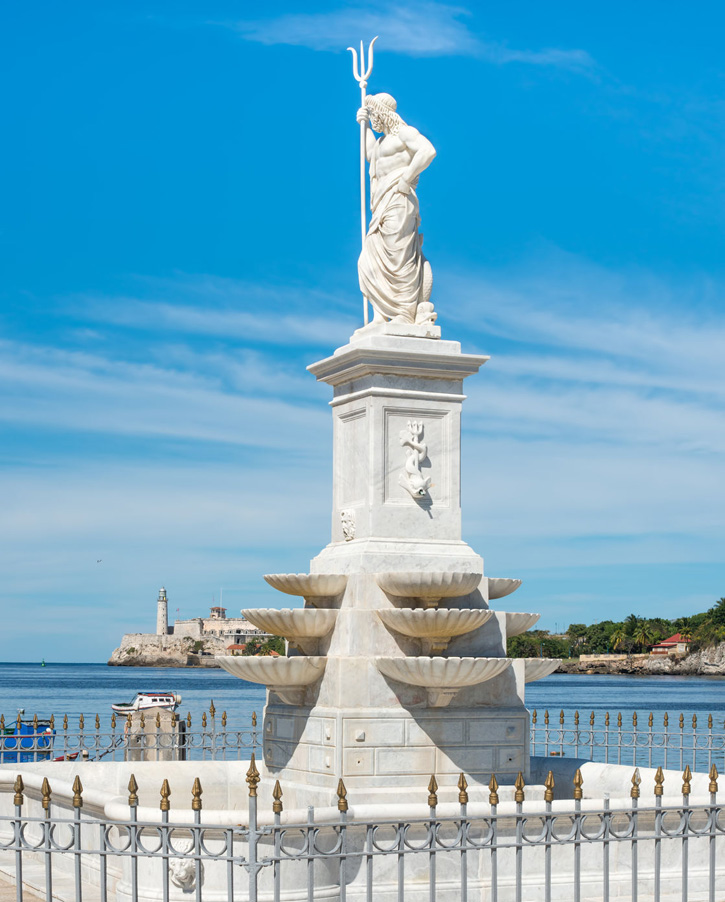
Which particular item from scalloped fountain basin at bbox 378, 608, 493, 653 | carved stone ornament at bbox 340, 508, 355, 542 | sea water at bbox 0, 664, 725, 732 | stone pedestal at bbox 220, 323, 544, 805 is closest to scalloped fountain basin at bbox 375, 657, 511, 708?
stone pedestal at bbox 220, 323, 544, 805

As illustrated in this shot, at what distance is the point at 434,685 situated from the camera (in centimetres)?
1173

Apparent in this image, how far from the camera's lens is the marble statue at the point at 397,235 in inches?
521

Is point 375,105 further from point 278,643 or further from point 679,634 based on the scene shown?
point 679,634

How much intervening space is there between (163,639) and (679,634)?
53.9 metres

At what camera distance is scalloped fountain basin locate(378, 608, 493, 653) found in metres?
11.7

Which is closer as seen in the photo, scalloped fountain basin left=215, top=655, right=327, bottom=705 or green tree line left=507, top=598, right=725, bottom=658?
scalloped fountain basin left=215, top=655, right=327, bottom=705

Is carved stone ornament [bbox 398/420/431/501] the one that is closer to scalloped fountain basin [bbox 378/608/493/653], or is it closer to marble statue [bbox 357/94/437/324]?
marble statue [bbox 357/94/437/324]

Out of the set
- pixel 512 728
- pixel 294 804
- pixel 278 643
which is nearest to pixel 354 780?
pixel 294 804

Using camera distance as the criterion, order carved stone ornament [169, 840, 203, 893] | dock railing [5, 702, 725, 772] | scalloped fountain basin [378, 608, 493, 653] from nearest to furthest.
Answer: carved stone ornament [169, 840, 203, 893], scalloped fountain basin [378, 608, 493, 653], dock railing [5, 702, 725, 772]

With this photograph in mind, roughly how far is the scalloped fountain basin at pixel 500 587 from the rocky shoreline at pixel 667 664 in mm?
106804

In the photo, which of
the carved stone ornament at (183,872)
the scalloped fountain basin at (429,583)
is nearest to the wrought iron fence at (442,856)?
the carved stone ornament at (183,872)

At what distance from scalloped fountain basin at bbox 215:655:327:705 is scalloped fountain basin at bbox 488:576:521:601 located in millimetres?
1747

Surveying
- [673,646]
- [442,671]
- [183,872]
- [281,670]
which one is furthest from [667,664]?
[183,872]

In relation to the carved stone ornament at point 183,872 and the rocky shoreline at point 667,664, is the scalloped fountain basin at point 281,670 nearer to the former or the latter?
the carved stone ornament at point 183,872
